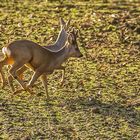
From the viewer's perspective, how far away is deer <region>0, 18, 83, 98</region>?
28.4 feet

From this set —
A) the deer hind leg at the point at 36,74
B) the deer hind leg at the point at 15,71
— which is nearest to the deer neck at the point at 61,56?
the deer hind leg at the point at 36,74

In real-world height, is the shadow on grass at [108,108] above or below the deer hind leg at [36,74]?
below

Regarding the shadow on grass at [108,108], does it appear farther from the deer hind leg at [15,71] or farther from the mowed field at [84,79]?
the deer hind leg at [15,71]

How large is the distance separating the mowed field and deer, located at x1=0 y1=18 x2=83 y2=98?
308mm

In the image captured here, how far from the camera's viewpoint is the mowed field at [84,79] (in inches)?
307

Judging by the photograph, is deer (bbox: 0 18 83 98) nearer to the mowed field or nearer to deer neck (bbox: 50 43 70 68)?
deer neck (bbox: 50 43 70 68)

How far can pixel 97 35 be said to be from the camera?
12094mm

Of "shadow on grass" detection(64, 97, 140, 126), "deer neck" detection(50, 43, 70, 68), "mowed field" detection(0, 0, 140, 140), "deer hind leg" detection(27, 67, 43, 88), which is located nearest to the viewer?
"mowed field" detection(0, 0, 140, 140)

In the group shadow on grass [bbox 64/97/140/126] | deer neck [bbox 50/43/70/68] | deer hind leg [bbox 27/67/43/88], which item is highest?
deer neck [bbox 50/43/70/68]

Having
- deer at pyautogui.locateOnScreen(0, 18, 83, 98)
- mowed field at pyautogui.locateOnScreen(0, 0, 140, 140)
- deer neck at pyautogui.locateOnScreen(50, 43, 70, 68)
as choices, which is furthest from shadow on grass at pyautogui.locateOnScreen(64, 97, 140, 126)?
deer neck at pyautogui.locateOnScreen(50, 43, 70, 68)

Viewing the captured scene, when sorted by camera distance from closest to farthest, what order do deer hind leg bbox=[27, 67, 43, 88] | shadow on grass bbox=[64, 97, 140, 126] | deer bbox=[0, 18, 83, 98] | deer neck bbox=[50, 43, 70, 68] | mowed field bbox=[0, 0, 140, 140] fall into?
mowed field bbox=[0, 0, 140, 140], shadow on grass bbox=[64, 97, 140, 126], deer bbox=[0, 18, 83, 98], deer hind leg bbox=[27, 67, 43, 88], deer neck bbox=[50, 43, 70, 68]

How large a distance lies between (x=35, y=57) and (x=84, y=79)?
1.22 metres

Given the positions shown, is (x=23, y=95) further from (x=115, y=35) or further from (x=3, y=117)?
(x=115, y=35)

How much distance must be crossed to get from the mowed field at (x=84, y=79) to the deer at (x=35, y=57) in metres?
0.31
